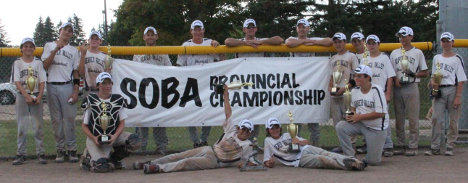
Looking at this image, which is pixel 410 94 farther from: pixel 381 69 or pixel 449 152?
pixel 449 152

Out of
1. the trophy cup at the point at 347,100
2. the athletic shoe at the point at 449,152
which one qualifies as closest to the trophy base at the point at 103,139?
the trophy cup at the point at 347,100

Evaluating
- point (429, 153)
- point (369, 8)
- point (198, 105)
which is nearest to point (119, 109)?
point (198, 105)

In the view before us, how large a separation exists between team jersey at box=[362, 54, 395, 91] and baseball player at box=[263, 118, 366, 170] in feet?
5.27

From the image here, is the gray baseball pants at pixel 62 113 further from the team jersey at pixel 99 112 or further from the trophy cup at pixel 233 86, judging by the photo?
the trophy cup at pixel 233 86

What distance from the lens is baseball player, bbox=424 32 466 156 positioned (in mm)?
9031

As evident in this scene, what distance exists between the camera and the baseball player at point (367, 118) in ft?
26.9

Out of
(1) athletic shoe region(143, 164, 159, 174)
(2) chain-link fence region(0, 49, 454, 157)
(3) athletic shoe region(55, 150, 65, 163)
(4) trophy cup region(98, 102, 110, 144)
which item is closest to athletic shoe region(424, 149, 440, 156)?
(2) chain-link fence region(0, 49, 454, 157)

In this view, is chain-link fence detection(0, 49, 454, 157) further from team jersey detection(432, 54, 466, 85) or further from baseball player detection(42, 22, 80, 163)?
team jersey detection(432, 54, 466, 85)

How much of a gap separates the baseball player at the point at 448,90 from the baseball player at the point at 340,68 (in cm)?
133

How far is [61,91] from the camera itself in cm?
859

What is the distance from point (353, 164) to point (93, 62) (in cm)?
417

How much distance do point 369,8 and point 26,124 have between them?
89.5ft

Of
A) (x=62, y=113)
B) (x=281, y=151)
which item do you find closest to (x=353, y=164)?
(x=281, y=151)

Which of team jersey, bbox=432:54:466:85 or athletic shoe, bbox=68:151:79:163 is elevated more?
team jersey, bbox=432:54:466:85
